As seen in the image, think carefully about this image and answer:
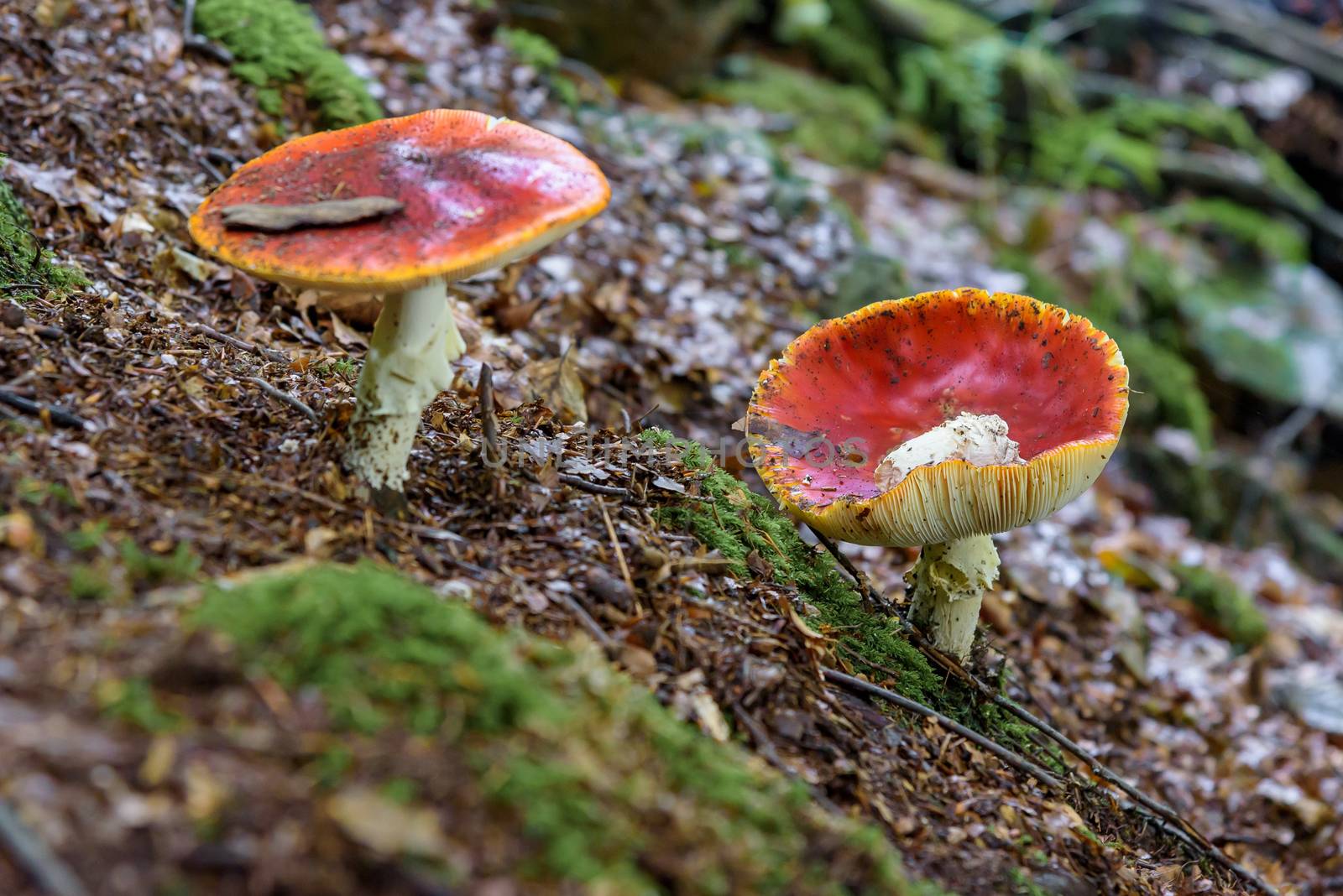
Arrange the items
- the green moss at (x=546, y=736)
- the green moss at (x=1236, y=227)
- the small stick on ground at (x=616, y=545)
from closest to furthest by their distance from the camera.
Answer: the green moss at (x=546, y=736)
the small stick on ground at (x=616, y=545)
the green moss at (x=1236, y=227)

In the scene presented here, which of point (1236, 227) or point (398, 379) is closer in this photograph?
point (398, 379)

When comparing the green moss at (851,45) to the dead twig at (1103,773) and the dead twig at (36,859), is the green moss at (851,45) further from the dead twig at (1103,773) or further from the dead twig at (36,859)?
the dead twig at (36,859)

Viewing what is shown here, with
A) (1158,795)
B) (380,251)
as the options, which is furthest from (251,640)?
(1158,795)

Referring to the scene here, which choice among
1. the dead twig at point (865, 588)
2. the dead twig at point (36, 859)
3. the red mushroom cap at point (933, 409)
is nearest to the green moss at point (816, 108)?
the red mushroom cap at point (933, 409)

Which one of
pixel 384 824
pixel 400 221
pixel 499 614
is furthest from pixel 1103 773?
pixel 400 221

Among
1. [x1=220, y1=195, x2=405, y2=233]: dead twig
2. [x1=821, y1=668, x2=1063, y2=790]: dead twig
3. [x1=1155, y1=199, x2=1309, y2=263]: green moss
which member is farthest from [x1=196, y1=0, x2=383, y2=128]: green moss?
[x1=1155, y1=199, x2=1309, y2=263]: green moss

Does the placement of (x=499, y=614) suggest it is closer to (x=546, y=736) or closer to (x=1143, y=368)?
(x=546, y=736)
